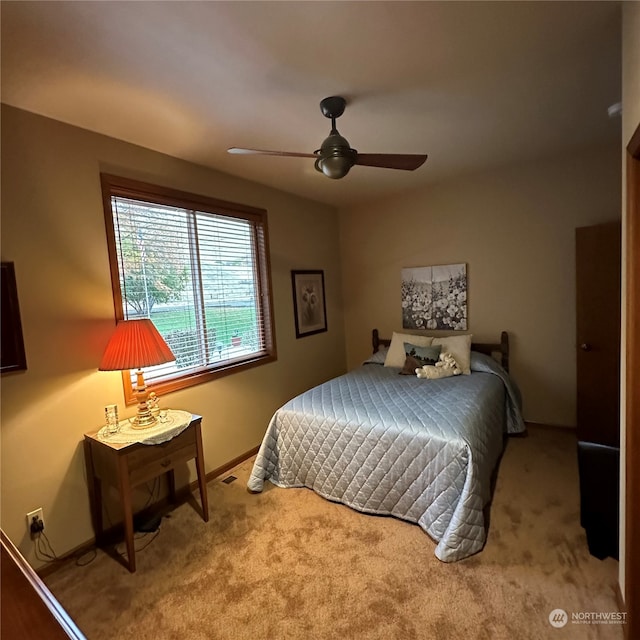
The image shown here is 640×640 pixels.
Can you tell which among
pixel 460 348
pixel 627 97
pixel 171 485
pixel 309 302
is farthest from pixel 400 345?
pixel 627 97

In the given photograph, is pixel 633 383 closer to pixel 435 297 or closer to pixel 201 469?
pixel 201 469

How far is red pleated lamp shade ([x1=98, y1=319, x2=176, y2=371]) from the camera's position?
1971mm

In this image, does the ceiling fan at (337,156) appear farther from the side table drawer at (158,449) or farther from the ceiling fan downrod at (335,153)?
the side table drawer at (158,449)

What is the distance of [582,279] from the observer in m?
2.96

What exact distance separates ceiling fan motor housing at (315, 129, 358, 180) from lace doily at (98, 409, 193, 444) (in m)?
1.68

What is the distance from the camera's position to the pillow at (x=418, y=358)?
3.43 m

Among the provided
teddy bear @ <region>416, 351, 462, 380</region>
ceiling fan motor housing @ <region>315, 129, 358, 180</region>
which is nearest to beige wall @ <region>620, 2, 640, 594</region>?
ceiling fan motor housing @ <region>315, 129, 358, 180</region>

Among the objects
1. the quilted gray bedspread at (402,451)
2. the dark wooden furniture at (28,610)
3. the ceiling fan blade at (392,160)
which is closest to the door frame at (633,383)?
the quilted gray bedspread at (402,451)

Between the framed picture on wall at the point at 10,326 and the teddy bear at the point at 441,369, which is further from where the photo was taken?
the teddy bear at the point at 441,369

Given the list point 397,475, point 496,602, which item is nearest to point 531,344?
point 397,475

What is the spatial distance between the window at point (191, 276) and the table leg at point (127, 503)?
0.53m

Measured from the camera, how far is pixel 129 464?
1.95 metres

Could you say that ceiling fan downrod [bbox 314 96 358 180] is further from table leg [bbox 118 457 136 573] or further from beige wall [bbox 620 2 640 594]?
table leg [bbox 118 457 136 573]

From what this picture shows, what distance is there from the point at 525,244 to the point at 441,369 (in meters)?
1.45
